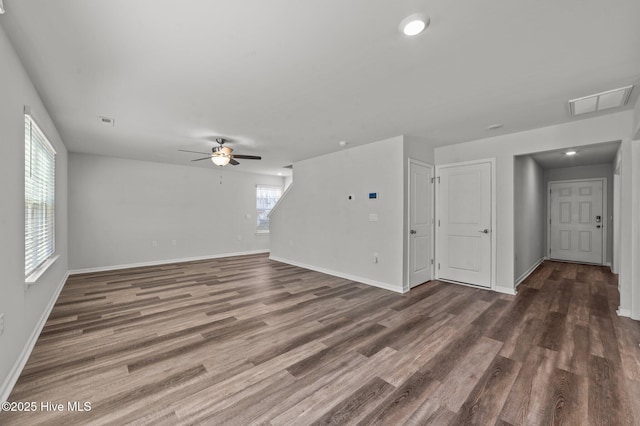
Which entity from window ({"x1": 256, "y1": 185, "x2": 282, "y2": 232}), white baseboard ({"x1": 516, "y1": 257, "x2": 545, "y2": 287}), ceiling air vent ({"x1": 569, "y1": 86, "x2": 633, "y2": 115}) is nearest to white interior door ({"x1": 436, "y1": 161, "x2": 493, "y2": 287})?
white baseboard ({"x1": 516, "y1": 257, "x2": 545, "y2": 287})

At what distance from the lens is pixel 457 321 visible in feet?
10.4

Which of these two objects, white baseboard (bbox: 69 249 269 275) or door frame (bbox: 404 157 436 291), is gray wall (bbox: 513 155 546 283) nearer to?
door frame (bbox: 404 157 436 291)

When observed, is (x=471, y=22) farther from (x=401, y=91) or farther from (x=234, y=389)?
(x=234, y=389)

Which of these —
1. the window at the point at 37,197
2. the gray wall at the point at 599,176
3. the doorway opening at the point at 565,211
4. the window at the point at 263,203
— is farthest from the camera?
the window at the point at 263,203

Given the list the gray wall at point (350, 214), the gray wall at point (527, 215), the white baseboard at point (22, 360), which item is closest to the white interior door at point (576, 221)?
the gray wall at point (527, 215)

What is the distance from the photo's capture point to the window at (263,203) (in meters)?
8.59

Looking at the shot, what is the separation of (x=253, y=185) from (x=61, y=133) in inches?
182

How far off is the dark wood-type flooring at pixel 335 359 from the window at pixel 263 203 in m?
4.59

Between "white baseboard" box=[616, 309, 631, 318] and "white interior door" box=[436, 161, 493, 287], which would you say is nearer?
"white baseboard" box=[616, 309, 631, 318]

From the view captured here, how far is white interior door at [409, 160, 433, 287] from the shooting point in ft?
14.8

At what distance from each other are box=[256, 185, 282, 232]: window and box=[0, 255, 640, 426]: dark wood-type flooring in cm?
459

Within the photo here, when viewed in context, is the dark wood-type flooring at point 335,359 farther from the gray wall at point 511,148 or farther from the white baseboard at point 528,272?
the gray wall at point 511,148

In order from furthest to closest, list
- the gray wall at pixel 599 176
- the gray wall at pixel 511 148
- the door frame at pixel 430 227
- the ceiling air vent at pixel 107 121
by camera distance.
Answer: the gray wall at pixel 599 176 < the door frame at pixel 430 227 < the ceiling air vent at pixel 107 121 < the gray wall at pixel 511 148

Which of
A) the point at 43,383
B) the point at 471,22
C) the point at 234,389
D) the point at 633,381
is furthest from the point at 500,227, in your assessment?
the point at 43,383
